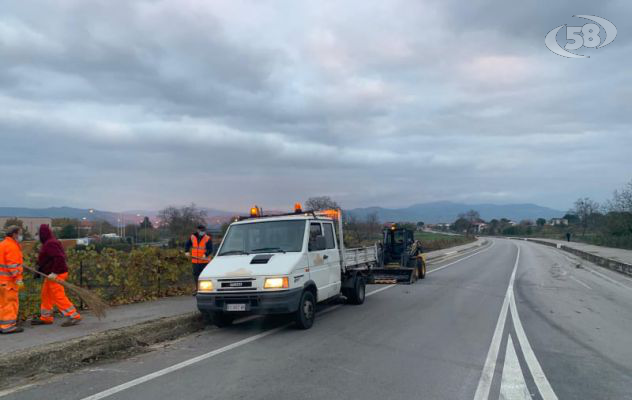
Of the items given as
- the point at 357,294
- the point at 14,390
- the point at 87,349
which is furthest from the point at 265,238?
the point at 14,390

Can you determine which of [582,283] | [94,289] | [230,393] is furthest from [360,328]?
[582,283]

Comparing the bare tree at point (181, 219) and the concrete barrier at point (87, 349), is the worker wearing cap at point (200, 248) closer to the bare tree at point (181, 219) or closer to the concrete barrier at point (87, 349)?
the concrete barrier at point (87, 349)

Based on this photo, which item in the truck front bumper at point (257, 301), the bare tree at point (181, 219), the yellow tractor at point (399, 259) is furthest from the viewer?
the bare tree at point (181, 219)

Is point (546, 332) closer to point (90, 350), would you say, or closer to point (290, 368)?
point (290, 368)

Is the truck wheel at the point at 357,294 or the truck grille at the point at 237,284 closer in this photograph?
the truck grille at the point at 237,284

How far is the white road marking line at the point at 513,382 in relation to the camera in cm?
507

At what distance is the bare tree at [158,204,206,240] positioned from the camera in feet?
123

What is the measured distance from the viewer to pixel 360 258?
1255cm

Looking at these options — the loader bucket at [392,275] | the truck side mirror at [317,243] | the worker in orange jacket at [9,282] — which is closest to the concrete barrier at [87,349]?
the worker in orange jacket at [9,282]

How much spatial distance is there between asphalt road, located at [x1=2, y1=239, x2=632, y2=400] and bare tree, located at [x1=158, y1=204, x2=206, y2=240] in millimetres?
25380

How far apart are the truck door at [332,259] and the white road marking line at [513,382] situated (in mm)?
4170

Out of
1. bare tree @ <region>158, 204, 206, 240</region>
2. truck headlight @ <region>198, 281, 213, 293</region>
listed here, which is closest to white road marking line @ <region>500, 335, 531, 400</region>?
truck headlight @ <region>198, 281, 213, 293</region>

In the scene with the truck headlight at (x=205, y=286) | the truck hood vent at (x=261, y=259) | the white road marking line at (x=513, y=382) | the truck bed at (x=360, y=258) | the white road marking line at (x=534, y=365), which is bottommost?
the white road marking line at (x=534, y=365)

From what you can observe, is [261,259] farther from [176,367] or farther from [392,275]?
[392,275]
